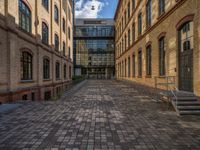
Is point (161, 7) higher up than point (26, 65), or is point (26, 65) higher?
point (161, 7)

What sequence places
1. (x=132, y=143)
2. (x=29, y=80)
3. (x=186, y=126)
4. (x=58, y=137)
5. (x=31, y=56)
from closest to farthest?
(x=132, y=143), (x=58, y=137), (x=186, y=126), (x=29, y=80), (x=31, y=56)

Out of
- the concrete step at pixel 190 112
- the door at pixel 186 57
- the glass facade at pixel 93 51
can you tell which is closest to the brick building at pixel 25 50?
the concrete step at pixel 190 112

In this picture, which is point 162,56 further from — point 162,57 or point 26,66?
point 26,66

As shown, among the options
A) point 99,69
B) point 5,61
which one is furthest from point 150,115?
point 99,69

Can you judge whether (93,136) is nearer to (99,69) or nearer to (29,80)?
(29,80)

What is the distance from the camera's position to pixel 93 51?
52.9 metres

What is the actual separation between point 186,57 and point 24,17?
12180 mm

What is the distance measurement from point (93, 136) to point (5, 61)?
8.23 metres

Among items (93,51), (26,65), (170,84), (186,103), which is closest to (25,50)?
(26,65)

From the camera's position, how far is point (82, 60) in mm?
52781

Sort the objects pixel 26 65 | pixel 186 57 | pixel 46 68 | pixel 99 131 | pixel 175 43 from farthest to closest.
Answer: pixel 46 68 → pixel 26 65 → pixel 175 43 → pixel 186 57 → pixel 99 131

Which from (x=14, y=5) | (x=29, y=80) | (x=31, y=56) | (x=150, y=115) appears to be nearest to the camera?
(x=150, y=115)

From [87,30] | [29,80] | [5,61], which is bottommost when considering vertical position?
[29,80]

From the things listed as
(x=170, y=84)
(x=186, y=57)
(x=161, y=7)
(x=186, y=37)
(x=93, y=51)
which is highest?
(x=93, y=51)
